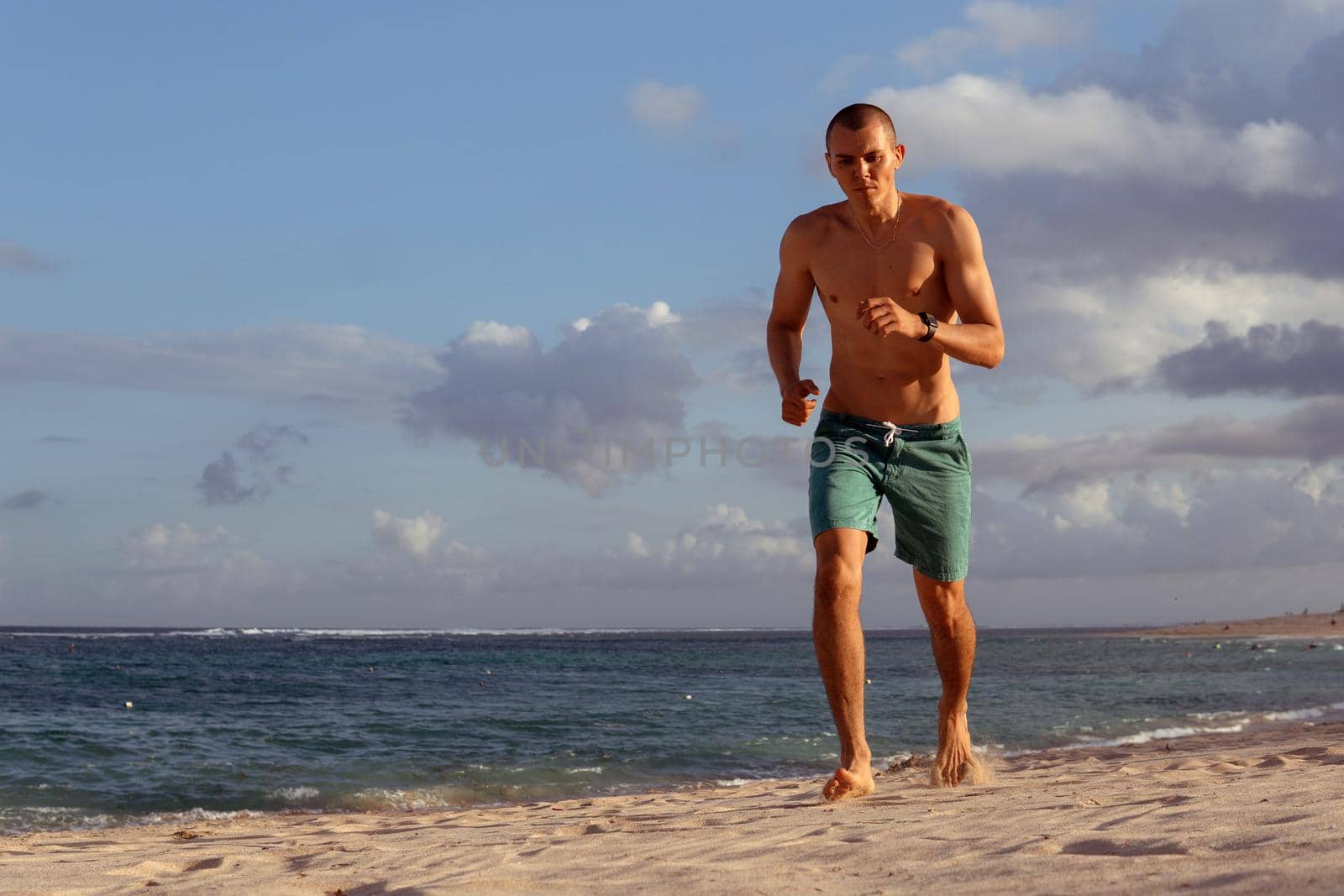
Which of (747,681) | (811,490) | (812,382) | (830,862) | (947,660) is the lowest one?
(747,681)

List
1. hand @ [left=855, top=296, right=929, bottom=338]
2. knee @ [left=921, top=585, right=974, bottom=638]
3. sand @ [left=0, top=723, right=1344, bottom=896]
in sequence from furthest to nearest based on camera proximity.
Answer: knee @ [left=921, top=585, right=974, bottom=638], hand @ [left=855, top=296, right=929, bottom=338], sand @ [left=0, top=723, right=1344, bottom=896]

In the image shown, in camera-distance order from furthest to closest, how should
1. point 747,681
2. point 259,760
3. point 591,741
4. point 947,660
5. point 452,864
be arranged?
point 747,681 < point 591,741 < point 259,760 < point 947,660 < point 452,864

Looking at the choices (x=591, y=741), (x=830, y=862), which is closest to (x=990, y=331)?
(x=830, y=862)

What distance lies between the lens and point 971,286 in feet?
14.7

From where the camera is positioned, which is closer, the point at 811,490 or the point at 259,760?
the point at 811,490

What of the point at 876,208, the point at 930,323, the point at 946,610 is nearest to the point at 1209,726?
the point at 946,610

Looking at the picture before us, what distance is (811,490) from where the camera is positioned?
4387mm

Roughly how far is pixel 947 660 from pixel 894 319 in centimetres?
161

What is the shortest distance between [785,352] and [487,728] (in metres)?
9.33

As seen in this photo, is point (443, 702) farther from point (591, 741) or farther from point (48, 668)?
point (48, 668)

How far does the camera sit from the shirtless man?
427 centimetres

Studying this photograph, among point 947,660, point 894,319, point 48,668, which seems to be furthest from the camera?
point 48,668

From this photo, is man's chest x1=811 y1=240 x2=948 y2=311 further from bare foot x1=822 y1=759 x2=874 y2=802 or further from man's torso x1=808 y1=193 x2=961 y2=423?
bare foot x1=822 y1=759 x2=874 y2=802

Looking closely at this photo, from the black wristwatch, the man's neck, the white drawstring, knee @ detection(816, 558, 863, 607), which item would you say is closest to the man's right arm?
the man's neck
